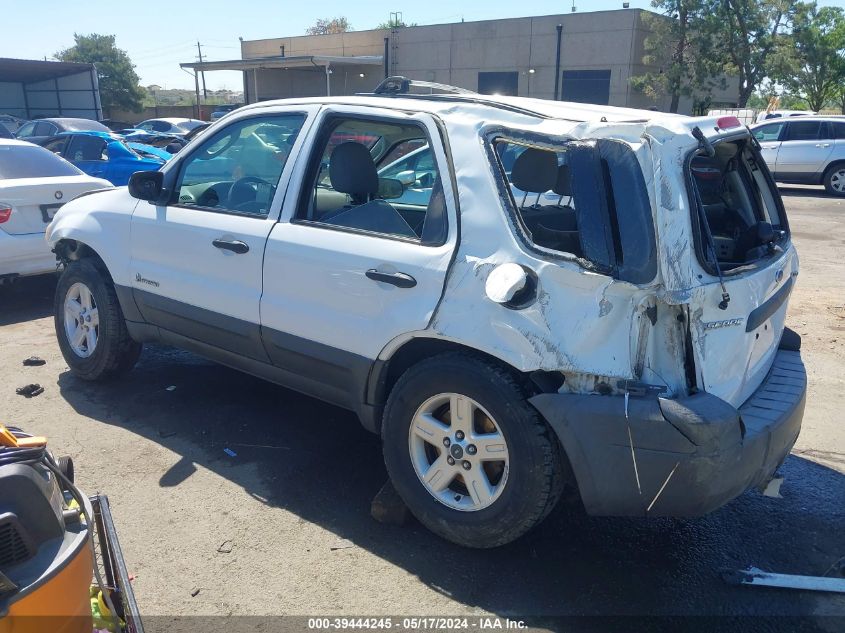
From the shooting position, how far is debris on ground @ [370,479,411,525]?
354cm

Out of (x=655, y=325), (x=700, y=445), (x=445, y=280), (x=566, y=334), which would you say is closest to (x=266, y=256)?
(x=445, y=280)

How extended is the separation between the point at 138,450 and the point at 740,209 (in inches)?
140

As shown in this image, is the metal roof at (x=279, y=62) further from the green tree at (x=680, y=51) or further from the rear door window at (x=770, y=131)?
the rear door window at (x=770, y=131)

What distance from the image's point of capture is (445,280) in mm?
3189

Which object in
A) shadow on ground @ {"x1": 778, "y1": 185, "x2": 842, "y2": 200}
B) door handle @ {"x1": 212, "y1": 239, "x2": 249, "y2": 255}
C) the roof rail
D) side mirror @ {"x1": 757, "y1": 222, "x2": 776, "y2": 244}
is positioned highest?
the roof rail

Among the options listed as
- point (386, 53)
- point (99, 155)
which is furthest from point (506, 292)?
point (386, 53)

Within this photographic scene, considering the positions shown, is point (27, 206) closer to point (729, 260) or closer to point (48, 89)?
point (729, 260)

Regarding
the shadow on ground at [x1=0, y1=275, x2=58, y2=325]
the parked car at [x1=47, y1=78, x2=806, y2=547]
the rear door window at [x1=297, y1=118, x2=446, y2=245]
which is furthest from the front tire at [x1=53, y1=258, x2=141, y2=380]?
the shadow on ground at [x1=0, y1=275, x2=58, y2=325]

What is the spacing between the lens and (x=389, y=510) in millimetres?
3559

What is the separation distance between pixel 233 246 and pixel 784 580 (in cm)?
305

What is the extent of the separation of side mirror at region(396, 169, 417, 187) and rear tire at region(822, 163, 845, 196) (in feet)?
54.3

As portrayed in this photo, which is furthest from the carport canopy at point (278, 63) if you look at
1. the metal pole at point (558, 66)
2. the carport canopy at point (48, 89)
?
the metal pole at point (558, 66)

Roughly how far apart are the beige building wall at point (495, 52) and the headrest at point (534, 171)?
29747 millimetres

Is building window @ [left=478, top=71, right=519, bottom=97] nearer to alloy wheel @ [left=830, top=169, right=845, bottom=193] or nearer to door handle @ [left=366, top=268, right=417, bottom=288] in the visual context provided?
alloy wheel @ [left=830, top=169, right=845, bottom=193]
